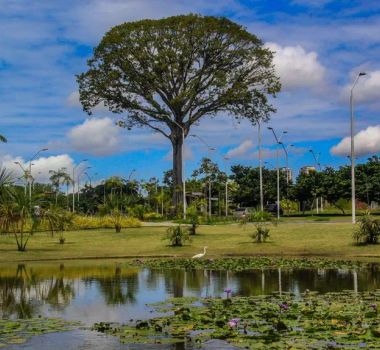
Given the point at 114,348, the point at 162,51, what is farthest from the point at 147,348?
the point at 162,51

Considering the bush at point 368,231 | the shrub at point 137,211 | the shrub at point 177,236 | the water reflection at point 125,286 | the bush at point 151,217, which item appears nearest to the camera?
the water reflection at point 125,286

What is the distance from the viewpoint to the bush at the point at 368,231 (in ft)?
113

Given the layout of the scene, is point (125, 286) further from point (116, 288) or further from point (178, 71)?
point (178, 71)

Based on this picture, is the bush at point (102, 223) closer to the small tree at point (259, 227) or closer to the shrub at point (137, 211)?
the small tree at point (259, 227)

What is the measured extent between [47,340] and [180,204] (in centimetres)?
5702

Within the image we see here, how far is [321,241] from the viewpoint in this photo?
37.4 metres

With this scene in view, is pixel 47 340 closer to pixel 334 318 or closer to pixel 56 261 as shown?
pixel 334 318

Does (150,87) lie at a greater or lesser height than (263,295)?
greater

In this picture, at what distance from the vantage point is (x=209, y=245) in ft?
126

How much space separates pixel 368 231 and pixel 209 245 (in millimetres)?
9089

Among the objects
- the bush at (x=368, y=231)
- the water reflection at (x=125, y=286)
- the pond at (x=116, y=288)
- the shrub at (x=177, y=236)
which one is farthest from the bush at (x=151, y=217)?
the water reflection at (x=125, y=286)

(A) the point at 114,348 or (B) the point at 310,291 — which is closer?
(A) the point at 114,348

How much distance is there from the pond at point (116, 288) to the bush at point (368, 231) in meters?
7.52

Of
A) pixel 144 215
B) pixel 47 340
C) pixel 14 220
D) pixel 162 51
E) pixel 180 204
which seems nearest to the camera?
pixel 47 340
